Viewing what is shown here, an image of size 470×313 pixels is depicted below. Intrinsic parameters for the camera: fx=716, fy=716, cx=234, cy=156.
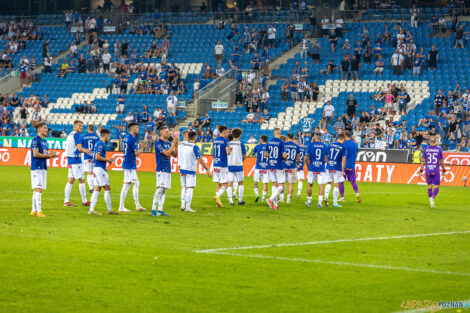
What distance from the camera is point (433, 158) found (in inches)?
895

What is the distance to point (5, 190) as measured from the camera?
25938 millimetres

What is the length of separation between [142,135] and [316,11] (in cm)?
1636

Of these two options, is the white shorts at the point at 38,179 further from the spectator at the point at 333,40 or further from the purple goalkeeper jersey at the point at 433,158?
the spectator at the point at 333,40

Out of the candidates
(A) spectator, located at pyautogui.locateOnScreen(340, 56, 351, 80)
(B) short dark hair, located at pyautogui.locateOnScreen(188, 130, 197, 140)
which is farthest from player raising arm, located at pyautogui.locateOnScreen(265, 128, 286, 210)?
(A) spectator, located at pyautogui.locateOnScreen(340, 56, 351, 80)

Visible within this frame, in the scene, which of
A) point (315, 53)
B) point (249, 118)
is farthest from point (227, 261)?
point (315, 53)

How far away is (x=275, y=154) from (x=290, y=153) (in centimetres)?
77

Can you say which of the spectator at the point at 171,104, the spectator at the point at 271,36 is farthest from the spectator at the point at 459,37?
the spectator at the point at 171,104

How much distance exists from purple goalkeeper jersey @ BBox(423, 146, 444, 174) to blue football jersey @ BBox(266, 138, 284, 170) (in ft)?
15.4

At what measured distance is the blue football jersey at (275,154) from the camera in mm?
22141

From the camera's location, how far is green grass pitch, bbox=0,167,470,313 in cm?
928

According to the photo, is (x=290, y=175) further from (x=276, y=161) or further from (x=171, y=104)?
(x=171, y=104)

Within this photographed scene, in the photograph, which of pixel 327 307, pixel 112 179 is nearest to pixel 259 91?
pixel 112 179

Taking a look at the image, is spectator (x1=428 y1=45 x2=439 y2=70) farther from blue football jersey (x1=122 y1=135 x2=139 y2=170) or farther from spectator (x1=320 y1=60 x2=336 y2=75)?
blue football jersey (x1=122 y1=135 x2=139 y2=170)

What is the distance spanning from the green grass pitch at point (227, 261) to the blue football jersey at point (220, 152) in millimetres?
1817
